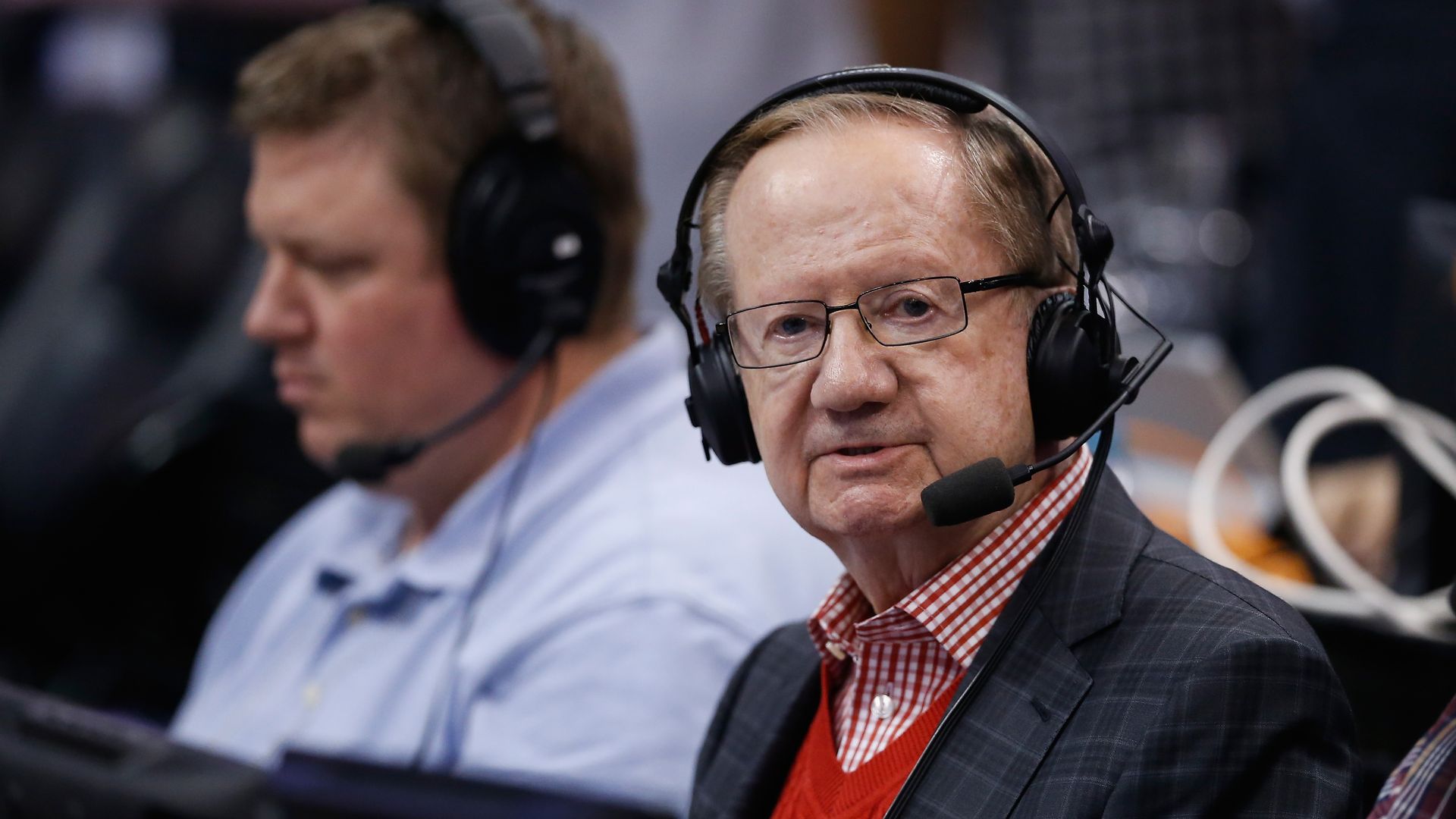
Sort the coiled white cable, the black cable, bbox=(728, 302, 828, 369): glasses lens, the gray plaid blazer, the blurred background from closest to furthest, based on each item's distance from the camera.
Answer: the gray plaid blazer
bbox=(728, 302, 828, 369): glasses lens
the coiled white cable
the black cable
the blurred background

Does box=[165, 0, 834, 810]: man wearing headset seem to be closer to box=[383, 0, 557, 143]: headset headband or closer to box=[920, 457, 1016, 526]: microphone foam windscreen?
box=[383, 0, 557, 143]: headset headband

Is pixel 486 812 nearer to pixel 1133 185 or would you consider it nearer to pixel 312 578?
pixel 312 578

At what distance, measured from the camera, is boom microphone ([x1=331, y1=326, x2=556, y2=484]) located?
1.39 meters

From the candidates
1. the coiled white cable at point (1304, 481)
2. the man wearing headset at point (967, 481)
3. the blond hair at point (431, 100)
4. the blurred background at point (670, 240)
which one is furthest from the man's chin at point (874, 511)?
the blond hair at point (431, 100)

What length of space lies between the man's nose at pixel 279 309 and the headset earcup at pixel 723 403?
73 cm

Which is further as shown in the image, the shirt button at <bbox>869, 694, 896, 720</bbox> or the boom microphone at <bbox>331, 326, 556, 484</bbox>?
the boom microphone at <bbox>331, 326, 556, 484</bbox>

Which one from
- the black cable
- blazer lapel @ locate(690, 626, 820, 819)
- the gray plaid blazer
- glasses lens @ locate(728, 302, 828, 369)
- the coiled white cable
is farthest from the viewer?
the black cable

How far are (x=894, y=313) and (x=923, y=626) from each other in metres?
0.18

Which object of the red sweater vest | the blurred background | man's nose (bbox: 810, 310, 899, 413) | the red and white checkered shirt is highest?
man's nose (bbox: 810, 310, 899, 413)

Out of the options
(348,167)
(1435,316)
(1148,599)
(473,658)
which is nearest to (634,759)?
(473,658)

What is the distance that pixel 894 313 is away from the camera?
76 centimetres

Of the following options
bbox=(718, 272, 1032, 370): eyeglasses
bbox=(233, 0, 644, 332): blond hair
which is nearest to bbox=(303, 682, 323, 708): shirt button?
bbox=(233, 0, 644, 332): blond hair

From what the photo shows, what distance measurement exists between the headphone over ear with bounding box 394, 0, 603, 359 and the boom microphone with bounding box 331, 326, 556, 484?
0.9 inches

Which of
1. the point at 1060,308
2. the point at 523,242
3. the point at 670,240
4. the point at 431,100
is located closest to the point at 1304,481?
the point at 1060,308
